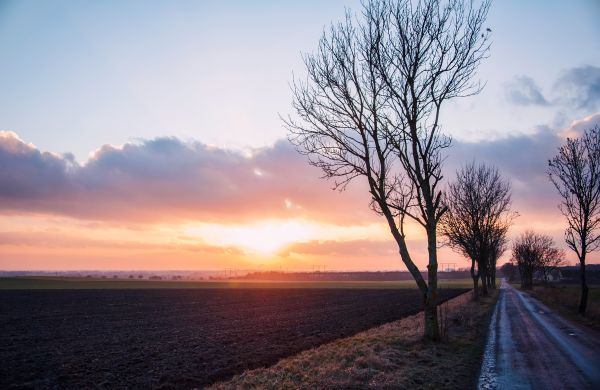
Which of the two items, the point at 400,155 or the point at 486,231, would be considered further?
the point at 486,231

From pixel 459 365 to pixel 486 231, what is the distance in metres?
33.3

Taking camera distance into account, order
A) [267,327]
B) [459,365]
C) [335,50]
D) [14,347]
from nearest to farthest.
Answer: [459,365] < [335,50] < [14,347] < [267,327]

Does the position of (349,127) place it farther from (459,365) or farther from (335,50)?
(459,365)

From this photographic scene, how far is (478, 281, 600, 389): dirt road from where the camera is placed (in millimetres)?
10695

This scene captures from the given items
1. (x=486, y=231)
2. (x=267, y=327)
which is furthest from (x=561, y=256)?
(x=267, y=327)

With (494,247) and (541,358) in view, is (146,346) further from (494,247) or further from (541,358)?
(494,247)

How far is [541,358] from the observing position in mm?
13797

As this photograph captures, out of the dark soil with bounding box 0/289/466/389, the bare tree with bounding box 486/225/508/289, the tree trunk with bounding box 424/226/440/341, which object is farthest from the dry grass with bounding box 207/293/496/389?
the bare tree with bounding box 486/225/508/289

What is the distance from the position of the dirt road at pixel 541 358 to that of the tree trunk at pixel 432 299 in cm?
206

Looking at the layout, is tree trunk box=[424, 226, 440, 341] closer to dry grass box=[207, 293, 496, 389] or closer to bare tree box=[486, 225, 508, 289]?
dry grass box=[207, 293, 496, 389]

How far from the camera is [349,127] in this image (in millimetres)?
18797

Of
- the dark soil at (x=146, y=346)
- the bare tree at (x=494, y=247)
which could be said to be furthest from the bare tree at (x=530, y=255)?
the dark soil at (x=146, y=346)

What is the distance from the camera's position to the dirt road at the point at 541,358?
10695mm

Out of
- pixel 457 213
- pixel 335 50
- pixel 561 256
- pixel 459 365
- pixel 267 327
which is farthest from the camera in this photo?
pixel 561 256
